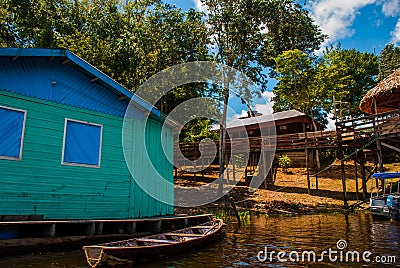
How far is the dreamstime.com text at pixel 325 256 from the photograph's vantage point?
8091 millimetres

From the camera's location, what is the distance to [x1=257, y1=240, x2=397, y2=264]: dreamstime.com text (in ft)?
26.5

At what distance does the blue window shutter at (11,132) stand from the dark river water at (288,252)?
9.88ft

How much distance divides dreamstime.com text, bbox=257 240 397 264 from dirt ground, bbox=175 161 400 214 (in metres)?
12.1

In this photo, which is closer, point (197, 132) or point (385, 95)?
point (385, 95)

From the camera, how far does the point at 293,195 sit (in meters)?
24.3

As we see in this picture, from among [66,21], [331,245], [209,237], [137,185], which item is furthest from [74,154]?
[66,21]

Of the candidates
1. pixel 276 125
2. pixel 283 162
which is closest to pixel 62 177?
pixel 283 162

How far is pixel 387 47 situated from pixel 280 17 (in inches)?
1455

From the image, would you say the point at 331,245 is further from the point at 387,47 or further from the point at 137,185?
the point at 387,47

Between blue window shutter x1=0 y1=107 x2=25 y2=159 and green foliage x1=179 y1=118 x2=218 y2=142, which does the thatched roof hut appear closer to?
green foliage x1=179 y1=118 x2=218 y2=142

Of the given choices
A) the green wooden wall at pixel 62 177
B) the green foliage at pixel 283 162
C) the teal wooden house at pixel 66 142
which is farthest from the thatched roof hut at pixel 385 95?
the green wooden wall at pixel 62 177

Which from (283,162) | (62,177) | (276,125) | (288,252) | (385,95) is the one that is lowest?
(288,252)

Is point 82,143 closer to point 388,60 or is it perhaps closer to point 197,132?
point 197,132

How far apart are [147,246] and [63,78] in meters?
6.31
